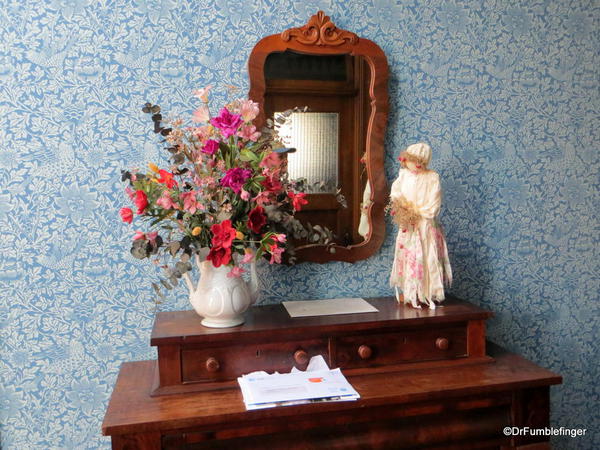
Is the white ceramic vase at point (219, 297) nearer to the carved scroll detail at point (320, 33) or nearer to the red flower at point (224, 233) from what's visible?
the red flower at point (224, 233)

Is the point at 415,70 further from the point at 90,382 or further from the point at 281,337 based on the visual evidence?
the point at 90,382

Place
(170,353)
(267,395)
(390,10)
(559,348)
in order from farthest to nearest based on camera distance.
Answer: (559,348), (390,10), (170,353), (267,395)

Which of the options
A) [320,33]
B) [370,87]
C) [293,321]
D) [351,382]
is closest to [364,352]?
[351,382]

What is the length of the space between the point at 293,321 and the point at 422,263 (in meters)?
0.51

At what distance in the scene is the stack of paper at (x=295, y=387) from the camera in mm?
1448

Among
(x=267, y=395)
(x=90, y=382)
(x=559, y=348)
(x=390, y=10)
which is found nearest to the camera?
(x=267, y=395)

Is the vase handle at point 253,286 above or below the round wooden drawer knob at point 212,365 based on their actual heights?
above

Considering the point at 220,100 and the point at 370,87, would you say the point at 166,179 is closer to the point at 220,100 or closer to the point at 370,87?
the point at 220,100

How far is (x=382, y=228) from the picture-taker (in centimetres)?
207

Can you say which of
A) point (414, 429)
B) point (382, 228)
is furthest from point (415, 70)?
point (414, 429)

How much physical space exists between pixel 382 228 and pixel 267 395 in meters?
0.86

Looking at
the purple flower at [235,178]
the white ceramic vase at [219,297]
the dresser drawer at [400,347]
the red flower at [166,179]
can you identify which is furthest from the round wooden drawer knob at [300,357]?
the red flower at [166,179]

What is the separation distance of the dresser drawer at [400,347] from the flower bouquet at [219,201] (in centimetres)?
38

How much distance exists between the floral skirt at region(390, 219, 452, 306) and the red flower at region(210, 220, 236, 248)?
2.29 ft
